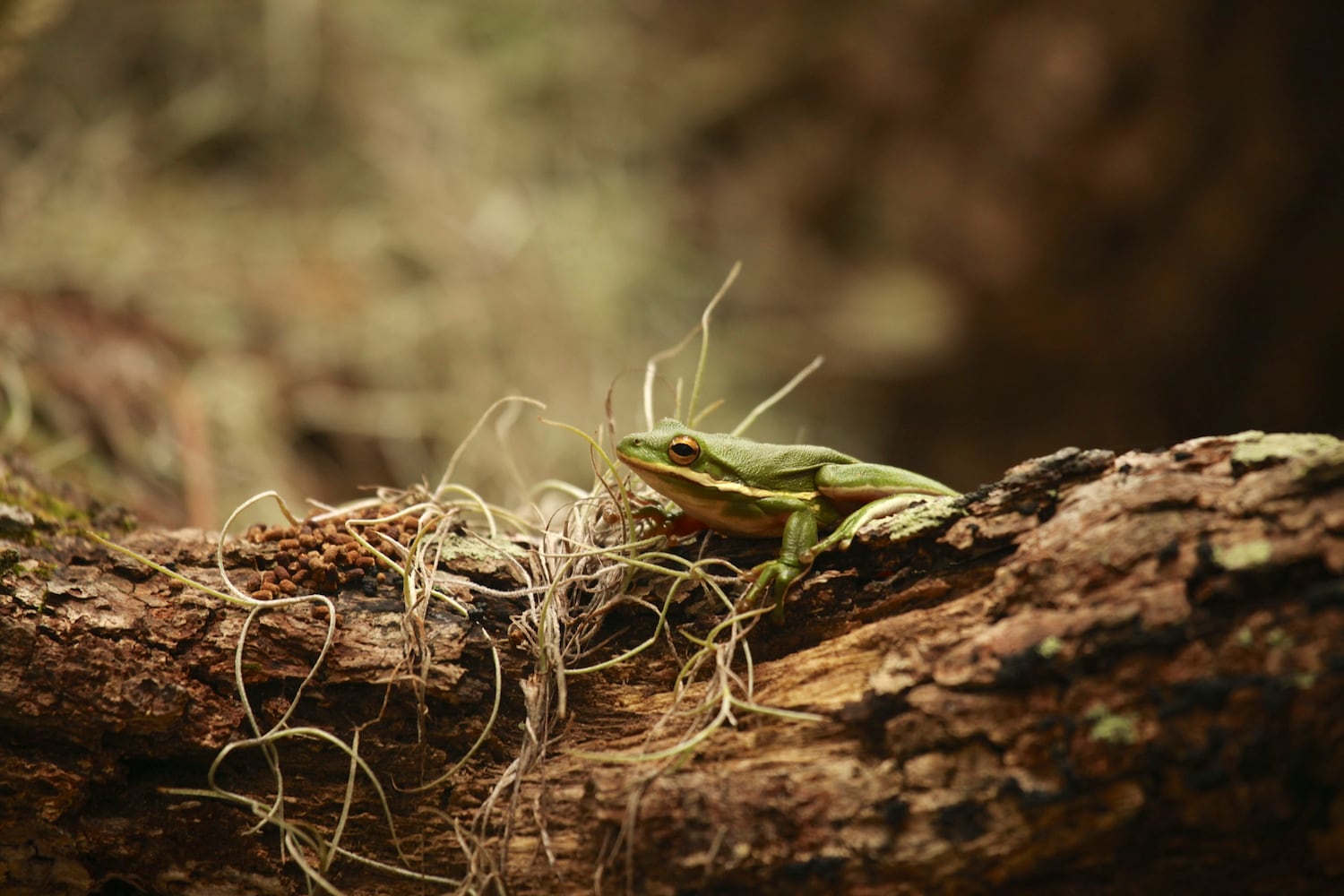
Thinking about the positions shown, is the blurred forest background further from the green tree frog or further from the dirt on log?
the dirt on log

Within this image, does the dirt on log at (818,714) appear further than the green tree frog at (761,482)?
No

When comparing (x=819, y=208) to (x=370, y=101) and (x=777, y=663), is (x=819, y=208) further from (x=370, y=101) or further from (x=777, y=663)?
(x=777, y=663)

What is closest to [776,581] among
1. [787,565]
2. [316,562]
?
[787,565]

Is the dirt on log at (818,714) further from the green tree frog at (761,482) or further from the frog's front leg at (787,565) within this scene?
the green tree frog at (761,482)

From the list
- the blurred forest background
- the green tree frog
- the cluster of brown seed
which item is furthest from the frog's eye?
the blurred forest background

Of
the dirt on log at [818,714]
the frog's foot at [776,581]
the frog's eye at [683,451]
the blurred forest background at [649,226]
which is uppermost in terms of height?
the blurred forest background at [649,226]

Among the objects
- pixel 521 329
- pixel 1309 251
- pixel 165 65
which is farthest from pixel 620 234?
pixel 1309 251

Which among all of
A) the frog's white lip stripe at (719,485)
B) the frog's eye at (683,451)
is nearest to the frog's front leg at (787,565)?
the frog's white lip stripe at (719,485)

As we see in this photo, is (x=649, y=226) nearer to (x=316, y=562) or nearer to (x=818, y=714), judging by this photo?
(x=316, y=562)
